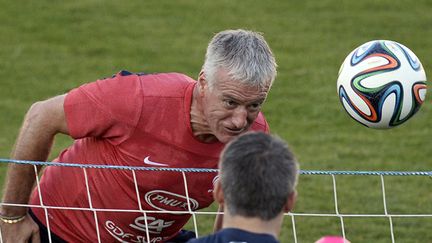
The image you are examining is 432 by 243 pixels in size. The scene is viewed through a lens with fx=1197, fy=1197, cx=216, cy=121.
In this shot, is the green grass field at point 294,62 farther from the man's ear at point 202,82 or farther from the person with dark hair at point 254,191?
the person with dark hair at point 254,191

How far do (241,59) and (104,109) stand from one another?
765 mm

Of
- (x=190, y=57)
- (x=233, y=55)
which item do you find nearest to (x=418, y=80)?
(x=233, y=55)

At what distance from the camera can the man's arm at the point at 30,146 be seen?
6.26 meters

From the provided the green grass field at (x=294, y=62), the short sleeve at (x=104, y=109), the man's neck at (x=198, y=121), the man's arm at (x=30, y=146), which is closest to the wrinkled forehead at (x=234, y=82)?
the man's neck at (x=198, y=121)

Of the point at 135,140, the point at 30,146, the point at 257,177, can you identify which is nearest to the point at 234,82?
the point at 135,140

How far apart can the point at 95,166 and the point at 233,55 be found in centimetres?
91

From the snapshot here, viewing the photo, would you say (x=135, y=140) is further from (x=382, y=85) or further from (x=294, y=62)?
(x=294, y=62)

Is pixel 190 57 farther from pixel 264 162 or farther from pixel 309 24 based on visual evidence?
pixel 264 162

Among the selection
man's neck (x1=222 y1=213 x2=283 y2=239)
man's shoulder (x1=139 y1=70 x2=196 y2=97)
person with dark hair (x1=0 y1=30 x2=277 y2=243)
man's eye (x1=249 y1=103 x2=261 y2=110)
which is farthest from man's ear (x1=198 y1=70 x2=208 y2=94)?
man's neck (x1=222 y1=213 x2=283 y2=239)

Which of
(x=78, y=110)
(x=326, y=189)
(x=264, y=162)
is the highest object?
(x=264, y=162)

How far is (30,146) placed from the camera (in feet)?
20.6

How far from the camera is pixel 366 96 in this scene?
6.82m

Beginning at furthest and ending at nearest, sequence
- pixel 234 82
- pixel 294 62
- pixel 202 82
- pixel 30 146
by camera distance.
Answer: pixel 294 62 < pixel 30 146 < pixel 202 82 < pixel 234 82

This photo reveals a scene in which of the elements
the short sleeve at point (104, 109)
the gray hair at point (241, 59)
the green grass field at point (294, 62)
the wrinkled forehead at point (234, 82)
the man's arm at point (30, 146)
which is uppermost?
the gray hair at point (241, 59)
